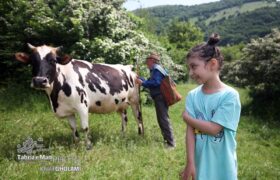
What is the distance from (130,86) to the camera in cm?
928

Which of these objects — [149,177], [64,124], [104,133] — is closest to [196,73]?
[149,177]

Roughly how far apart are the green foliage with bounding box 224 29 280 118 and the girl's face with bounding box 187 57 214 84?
1258 centimetres

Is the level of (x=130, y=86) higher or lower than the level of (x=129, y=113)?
higher

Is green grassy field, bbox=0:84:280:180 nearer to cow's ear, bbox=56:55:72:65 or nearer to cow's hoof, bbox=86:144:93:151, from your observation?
cow's hoof, bbox=86:144:93:151

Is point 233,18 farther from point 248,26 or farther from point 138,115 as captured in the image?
point 138,115

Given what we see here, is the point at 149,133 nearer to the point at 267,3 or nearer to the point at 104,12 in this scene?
the point at 104,12

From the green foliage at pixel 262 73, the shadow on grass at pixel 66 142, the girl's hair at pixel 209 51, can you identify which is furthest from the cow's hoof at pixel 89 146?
the green foliage at pixel 262 73

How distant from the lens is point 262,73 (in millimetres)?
16422

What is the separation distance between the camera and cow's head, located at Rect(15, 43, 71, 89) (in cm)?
677

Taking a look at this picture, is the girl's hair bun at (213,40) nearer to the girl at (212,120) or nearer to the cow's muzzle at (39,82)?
the girl at (212,120)

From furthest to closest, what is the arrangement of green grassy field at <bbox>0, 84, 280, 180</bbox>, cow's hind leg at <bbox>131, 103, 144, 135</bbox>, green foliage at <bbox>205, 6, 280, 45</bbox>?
1. green foliage at <bbox>205, 6, 280, 45</bbox>
2. cow's hind leg at <bbox>131, 103, 144, 135</bbox>
3. green grassy field at <bbox>0, 84, 280, 180</bbox>

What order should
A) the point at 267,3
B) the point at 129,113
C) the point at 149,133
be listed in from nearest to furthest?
the point at 149,133, the point at 129,113, the point at 267,3

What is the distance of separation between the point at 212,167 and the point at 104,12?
1032 cm

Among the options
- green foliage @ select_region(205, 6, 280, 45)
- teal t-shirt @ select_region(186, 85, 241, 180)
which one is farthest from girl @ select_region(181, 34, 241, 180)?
green foliage @ select_region(205, 6, 280, 45)
